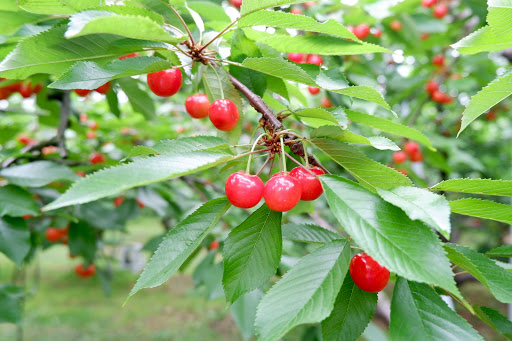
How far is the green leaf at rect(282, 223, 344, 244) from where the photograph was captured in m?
1.00

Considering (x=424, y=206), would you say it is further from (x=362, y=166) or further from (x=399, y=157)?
(x=399, y=157)

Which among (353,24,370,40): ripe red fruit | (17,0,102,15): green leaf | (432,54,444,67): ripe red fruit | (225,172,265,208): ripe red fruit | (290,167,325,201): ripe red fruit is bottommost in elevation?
(432,54,444,67): ripe red fruit

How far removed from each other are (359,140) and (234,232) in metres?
0.35

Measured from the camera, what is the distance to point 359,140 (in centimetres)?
85

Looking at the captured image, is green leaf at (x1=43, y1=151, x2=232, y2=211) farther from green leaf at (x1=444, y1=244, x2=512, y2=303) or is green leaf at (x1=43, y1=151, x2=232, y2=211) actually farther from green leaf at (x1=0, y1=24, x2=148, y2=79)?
green leaf at (x1=444, y1=244, x2=512, y2=303)

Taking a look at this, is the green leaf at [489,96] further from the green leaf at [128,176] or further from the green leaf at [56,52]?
the green leaf at [56,52]

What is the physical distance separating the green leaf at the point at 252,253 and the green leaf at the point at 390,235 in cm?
19

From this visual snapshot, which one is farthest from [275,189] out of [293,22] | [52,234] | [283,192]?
[52,234]

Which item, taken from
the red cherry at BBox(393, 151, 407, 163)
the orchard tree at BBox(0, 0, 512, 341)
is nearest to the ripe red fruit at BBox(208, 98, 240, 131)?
the orchard tree at BBox(0, 0, 512, 341)

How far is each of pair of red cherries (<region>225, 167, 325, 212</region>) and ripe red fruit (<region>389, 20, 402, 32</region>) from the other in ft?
7.59

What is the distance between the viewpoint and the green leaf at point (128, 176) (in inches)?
21.7

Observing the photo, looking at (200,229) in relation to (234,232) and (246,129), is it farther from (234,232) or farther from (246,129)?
(246,129)

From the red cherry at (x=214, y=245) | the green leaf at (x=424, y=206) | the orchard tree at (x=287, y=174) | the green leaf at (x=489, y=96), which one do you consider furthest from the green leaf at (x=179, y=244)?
the red cherry at (x=214, y=245)

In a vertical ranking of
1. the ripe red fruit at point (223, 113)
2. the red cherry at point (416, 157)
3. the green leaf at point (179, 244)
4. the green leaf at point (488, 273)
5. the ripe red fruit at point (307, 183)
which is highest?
the ripe red fruit at point (223, 113)
